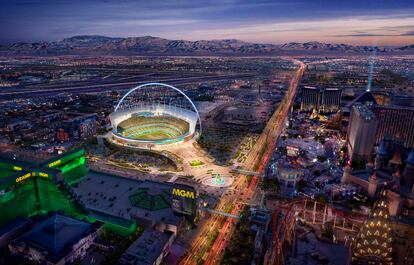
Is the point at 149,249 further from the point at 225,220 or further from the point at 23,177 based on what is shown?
the point at 23,177

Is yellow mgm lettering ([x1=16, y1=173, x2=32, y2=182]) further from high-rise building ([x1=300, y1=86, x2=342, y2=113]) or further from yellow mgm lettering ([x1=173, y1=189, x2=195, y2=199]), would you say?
high-rise building ([x1=300, y1=86, x2=342, y2=113])

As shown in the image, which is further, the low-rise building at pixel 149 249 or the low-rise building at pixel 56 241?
the low-rise building at pixel 56 241

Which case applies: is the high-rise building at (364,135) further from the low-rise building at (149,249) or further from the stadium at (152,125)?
the low-rise building at (149,249)

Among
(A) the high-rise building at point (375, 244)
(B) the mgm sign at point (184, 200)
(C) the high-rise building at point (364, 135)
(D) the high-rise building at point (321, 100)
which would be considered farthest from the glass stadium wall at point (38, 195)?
(D) the high-rise building at point (321, 100)

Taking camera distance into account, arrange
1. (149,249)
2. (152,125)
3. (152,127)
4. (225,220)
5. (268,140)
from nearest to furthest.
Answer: (149,249) → (225,220) → (268,140) → (152,127) → (152,125)

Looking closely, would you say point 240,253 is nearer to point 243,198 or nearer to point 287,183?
point 243,198

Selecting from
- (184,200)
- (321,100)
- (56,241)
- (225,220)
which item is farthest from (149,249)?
(321,100)
